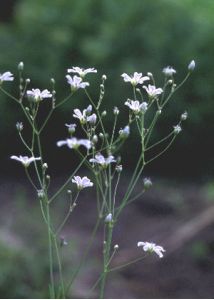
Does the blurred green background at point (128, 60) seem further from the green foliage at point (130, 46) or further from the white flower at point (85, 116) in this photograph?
the white flower at point (85, 116)

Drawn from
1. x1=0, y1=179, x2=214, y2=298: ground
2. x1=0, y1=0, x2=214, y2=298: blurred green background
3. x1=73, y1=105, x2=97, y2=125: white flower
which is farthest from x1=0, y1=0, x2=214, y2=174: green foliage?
x1=73, y1=105, x2=97, y2=125: white flower

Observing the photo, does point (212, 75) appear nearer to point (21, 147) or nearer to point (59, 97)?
point (59, 97)

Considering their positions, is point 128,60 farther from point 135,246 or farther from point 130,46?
point 135,246

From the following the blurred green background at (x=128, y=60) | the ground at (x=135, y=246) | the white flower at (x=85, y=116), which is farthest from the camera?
the blurred green background at (x=128, y=60)

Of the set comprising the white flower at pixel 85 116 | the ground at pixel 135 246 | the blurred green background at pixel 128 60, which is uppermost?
the blurred green background at pixel 128 60

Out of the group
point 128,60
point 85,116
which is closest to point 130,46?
point 128,60

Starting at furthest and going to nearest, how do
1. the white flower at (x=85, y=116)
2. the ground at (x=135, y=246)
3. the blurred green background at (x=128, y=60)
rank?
the blurred green background at (x=128, y=60) < the ground at (x=135, y=246) < the white flower at (x=85, y=116)

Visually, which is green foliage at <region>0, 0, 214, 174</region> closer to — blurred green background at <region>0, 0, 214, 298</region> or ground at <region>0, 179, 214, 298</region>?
blurred green background at <region>0, 0, 214, 298</region>

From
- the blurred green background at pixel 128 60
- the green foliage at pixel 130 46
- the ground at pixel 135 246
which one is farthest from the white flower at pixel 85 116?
the green foliage at pixel 130 46
